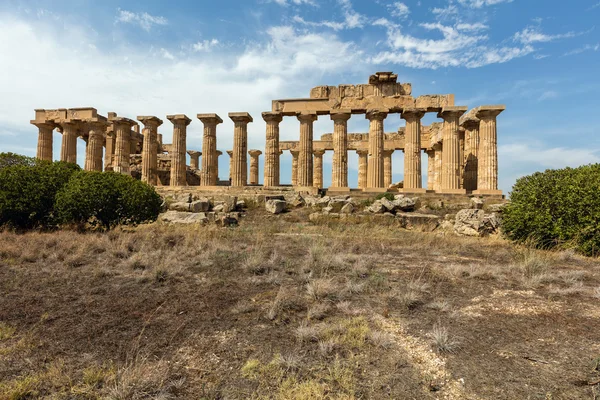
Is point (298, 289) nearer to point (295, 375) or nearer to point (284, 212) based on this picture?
point (295, 375)

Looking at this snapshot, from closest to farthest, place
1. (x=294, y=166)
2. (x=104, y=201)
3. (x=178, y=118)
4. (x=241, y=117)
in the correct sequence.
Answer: (x=104, y=201)
(x=241, y=117)
(x=178, y=118)
(x=294, y=166)

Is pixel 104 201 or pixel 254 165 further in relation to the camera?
pixel 254 165

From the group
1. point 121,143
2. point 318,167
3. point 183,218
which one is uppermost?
point 121,143

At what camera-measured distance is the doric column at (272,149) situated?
21812 millimetres

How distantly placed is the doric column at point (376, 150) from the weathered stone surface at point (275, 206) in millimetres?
7053

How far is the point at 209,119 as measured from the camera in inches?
874

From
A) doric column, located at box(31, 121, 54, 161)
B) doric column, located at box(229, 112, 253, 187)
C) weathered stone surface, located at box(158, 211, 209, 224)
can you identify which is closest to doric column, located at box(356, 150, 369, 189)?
doric column, located at box(229, 112, 253, 187)

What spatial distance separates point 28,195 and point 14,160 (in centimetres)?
499

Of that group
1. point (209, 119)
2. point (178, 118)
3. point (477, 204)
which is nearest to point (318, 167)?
point (209, 119)

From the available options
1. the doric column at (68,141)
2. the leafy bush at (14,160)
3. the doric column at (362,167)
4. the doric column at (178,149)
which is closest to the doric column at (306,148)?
the doric column at (178,149)

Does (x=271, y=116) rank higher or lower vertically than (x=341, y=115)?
higher

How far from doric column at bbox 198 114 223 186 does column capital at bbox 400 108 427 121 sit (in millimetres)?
12816

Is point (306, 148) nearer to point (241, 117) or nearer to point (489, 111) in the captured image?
point (241, 117)

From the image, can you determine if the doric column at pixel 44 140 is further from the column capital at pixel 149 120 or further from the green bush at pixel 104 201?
the green bush at pixel 104 201
